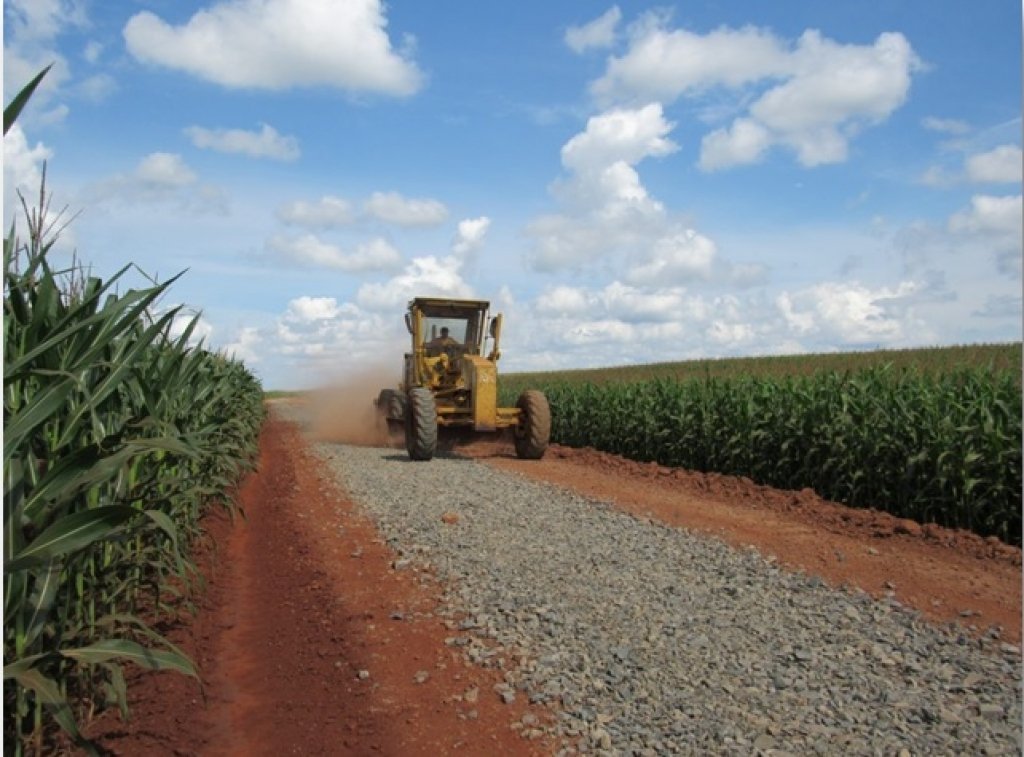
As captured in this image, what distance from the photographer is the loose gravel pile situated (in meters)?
3.72

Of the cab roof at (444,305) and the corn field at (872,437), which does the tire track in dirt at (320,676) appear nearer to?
the corn field at (872,437)

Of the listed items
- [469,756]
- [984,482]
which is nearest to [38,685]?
A: [469,756]

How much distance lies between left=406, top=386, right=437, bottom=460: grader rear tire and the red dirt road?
2785 mm

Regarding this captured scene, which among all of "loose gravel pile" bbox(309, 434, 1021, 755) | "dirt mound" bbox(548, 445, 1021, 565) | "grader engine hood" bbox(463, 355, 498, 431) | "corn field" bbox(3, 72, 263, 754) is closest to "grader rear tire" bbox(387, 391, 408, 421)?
"grader engine hood" bbox(463, 355, 498, 431)

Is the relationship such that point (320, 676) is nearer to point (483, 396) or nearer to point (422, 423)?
point (422, 423)

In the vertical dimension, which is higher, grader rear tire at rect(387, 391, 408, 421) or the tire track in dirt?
grader rear tire at rect(387, 391, 408, 421)

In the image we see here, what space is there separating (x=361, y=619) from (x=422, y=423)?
8253 mm

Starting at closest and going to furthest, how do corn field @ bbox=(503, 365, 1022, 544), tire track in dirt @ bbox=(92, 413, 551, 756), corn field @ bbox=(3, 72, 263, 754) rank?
corn field @ bbox=(3, 72, 263, 754)
tire track in dirt @ bbox=(92, 413, 551, 756)
corn field @ bbox=(503, 365, 1022, 544)

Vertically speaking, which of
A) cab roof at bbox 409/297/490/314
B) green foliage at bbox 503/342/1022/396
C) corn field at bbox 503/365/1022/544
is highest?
cab roof at bbox 409/297/490/314

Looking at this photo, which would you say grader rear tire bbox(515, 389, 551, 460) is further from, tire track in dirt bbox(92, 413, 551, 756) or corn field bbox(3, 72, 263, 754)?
corn field bbox(3, 72, 263, 754)

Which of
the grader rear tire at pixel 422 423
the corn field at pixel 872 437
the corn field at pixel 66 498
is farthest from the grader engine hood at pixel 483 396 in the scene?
the corn field at pixel 66 498

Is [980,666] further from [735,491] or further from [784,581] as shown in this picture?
[735,491]

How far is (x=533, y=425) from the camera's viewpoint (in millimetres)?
14695

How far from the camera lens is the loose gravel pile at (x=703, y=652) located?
12.2 feet
